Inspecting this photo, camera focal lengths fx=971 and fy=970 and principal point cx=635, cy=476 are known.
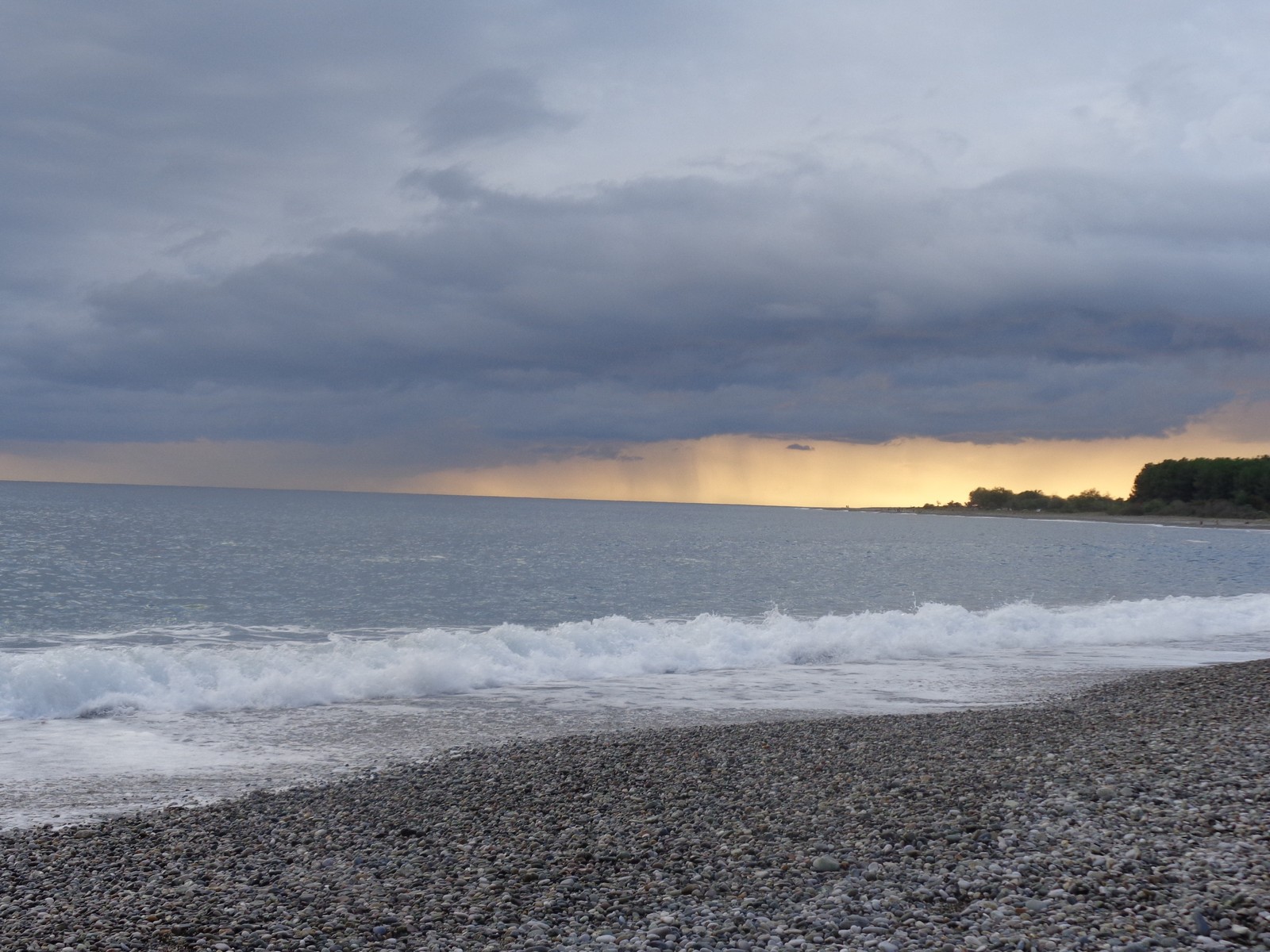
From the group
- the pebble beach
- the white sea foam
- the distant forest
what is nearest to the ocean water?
the white sea foam

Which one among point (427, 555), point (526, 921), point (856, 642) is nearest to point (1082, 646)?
point (856, 642)

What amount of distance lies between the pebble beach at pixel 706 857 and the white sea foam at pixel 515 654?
860cm

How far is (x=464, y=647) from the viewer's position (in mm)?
23703

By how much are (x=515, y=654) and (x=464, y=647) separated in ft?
4.70

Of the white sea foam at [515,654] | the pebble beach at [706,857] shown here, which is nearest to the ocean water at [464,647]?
the white sea foam at [515,654]

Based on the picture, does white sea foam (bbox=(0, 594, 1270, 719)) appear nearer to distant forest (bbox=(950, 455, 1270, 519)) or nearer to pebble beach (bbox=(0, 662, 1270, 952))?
pebble beach (bbox=(0, 662, 1270, 952))

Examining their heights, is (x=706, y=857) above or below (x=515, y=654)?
above

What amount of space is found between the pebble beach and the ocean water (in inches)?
111

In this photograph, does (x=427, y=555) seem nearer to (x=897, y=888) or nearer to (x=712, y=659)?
(x=712, y=659)

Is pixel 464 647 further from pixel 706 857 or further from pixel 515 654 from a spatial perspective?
pixel 706 857

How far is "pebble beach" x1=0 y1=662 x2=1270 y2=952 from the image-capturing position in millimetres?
6598

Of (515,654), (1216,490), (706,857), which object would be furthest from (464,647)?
(1216,490)

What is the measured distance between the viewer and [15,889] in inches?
311

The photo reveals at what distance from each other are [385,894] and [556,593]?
3698 centimetres
